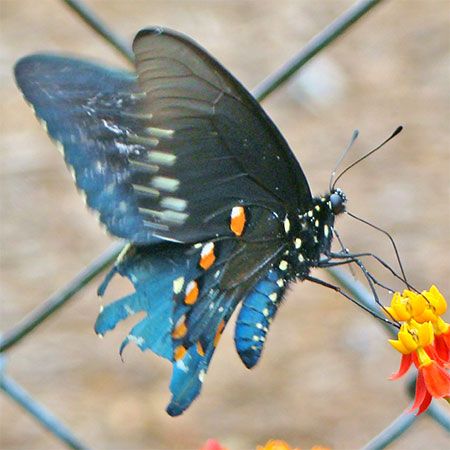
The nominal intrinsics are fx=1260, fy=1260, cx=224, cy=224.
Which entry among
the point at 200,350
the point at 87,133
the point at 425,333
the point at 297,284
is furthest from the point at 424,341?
the point at 297,284

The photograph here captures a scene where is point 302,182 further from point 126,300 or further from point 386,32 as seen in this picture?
point 386,32

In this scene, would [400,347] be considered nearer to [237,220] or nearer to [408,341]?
[408,341]

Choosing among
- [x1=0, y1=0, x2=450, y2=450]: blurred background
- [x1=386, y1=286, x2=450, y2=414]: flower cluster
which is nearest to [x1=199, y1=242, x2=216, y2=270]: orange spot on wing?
[x1=386, y1=286, x2=450, y2=414]: flower cluster

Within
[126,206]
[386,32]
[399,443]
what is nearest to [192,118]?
[126,206]

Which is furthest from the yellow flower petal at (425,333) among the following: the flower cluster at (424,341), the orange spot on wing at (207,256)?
the orange spot on wing at (207,256)

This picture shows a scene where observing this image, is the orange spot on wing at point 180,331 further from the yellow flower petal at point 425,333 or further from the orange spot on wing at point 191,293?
the yellow flower petal at point 425,333
